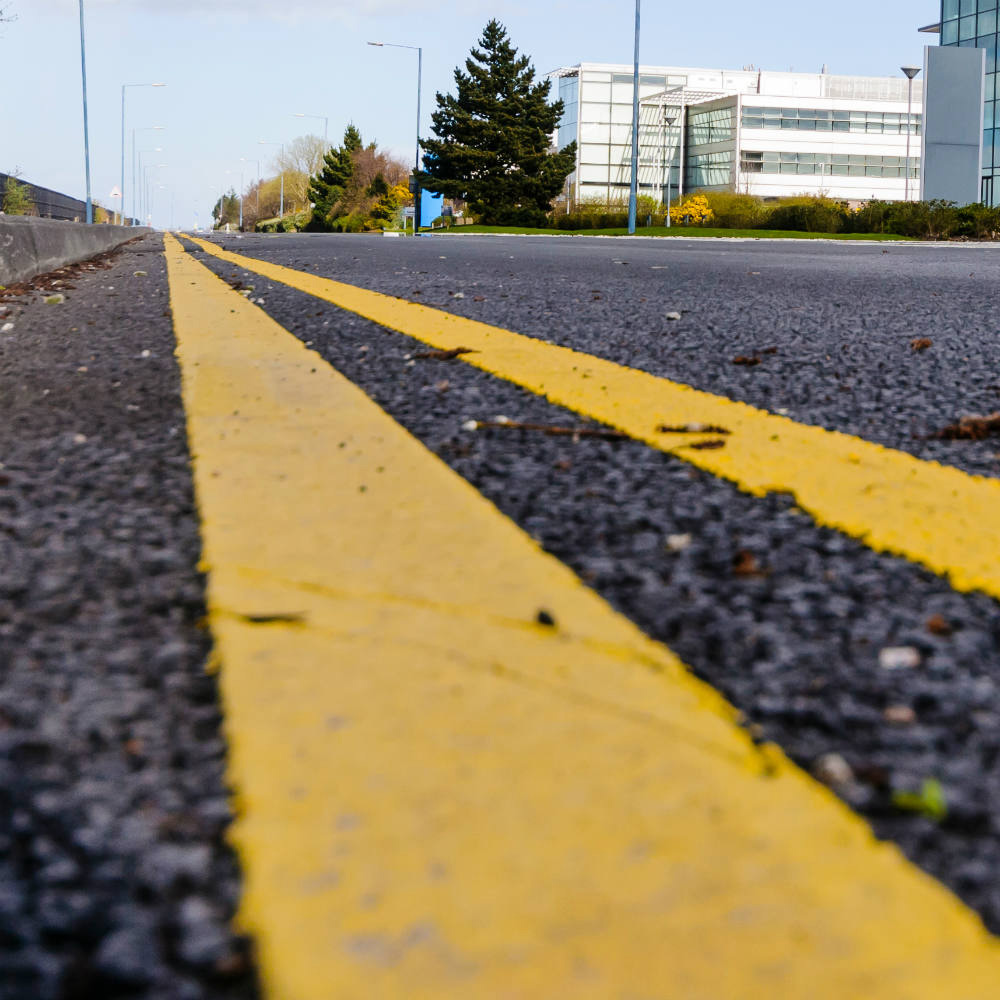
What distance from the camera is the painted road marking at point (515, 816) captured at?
670mm

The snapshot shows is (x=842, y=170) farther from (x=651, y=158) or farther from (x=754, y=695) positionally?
(x=754, y=695)

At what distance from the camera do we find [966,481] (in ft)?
6.02

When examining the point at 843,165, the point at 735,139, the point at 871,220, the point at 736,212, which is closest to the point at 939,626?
the point at 871,220

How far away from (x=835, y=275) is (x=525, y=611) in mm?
6809

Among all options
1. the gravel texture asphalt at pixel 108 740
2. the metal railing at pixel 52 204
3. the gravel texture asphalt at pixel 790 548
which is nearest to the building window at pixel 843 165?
the metal railing at pixel 52 204

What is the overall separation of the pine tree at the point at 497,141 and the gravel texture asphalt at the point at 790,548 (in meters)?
52.7

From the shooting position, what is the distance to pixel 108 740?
0.95 meters

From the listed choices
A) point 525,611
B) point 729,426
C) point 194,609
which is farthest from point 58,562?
point 729,426

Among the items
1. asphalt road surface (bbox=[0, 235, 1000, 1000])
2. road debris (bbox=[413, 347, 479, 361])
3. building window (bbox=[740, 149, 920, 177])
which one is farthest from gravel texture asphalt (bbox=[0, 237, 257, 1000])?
building window (bbox=[740, 149, 920, 177])

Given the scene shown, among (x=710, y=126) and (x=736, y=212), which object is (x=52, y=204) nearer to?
(x=736, y=212)

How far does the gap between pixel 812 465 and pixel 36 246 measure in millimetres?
7069

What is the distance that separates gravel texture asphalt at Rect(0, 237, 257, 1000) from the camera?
698 millimetres

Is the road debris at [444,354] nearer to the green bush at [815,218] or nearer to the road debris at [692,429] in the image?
the road debris at [692,429]

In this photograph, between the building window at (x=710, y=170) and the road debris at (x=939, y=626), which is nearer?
the road debris at (x=939, y=626)
